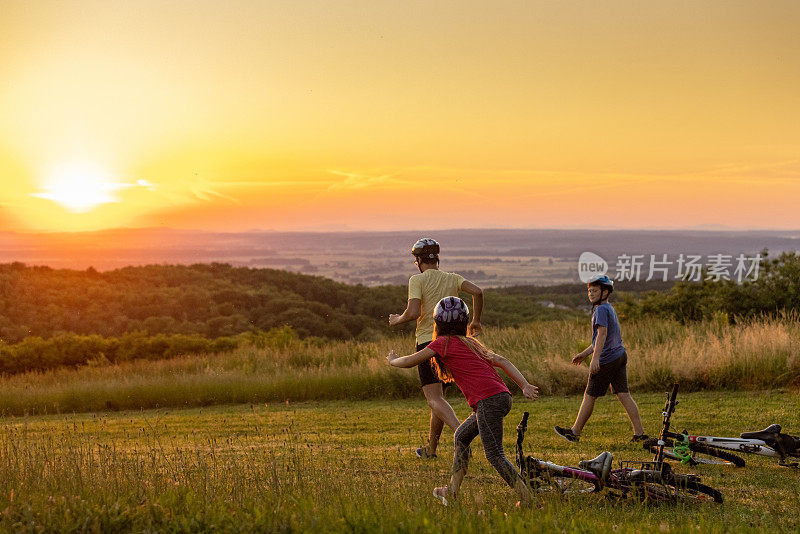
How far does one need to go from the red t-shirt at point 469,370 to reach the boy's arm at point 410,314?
174 centimetres

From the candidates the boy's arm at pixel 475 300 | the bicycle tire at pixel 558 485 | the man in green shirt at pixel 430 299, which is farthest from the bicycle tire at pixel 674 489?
the boy's arm at pixel 475 300

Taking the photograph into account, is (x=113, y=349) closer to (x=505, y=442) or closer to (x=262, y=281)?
(x=505, y=442)

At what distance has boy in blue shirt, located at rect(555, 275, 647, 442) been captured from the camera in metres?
10.8

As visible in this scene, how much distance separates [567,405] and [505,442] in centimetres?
465

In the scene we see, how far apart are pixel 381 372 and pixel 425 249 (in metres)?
10.9

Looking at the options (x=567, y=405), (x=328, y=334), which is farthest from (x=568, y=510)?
(x=328, y=334)

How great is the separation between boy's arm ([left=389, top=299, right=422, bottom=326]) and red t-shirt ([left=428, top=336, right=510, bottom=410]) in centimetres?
174

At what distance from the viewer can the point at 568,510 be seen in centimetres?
737

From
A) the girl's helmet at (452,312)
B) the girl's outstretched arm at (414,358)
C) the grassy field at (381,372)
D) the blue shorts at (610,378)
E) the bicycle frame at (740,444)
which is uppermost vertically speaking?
the girl's helmet at (452,312)

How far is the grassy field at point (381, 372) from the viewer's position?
688 inches

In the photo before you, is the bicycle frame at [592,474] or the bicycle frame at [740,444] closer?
the bicycle frame at [592,474]

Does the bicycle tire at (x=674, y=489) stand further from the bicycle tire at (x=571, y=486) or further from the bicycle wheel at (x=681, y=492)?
the bicycle tire at (x=571, y=486)

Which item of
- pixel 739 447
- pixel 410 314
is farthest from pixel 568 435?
pixel 410 314

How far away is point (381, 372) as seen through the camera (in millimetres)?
20422
